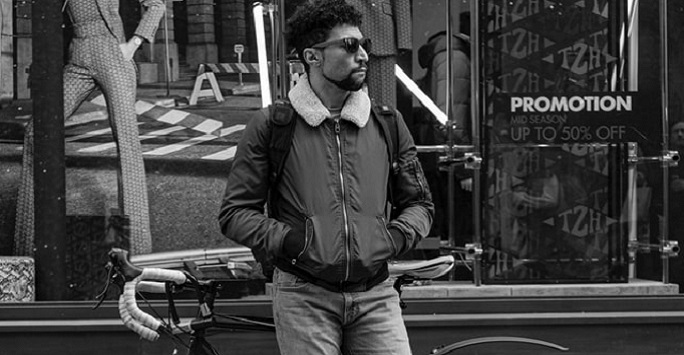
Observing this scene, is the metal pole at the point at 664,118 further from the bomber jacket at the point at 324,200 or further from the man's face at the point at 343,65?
the man's face at the point at 343,65

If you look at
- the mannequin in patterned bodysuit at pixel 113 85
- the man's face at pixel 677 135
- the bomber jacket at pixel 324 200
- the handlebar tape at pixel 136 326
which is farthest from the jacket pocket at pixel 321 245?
the man's face at pixel 677 135

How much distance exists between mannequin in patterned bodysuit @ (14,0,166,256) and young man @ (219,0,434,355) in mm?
2714

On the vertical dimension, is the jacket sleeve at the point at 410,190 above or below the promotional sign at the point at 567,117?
below

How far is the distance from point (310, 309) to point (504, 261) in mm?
3138

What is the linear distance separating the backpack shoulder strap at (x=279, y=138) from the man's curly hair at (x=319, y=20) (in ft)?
0.83

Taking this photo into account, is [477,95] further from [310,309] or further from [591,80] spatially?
[310,309]

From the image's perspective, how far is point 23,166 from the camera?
7238 millimetres

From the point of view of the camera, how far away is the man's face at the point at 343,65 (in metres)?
4.65

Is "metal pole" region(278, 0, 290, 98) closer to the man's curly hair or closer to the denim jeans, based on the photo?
the man's curly hair

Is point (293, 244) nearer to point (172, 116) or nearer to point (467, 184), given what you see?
point (172, 116)

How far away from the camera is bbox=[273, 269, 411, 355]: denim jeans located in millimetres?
4507

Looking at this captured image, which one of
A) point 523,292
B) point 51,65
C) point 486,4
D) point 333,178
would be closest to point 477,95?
point 486,4

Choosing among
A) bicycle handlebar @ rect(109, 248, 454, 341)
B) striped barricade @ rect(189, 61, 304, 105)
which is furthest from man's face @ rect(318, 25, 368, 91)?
striped barricade @ rect(189, 61, 304, 105)

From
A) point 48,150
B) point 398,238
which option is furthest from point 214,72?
point 398,238
